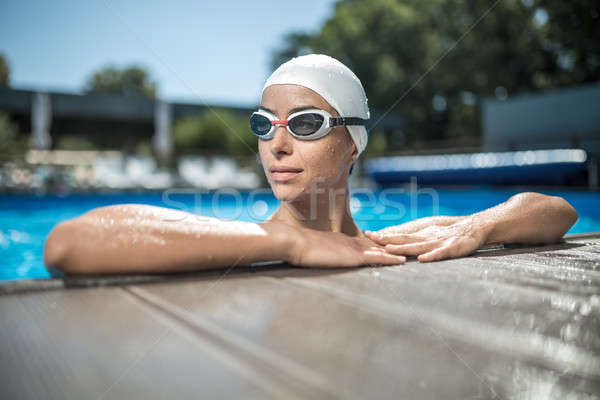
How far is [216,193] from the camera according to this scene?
14.3m

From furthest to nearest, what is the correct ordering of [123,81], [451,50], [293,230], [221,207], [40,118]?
1. [123,81]
2. [451,50]
3. [40,118]
4. [221,207]
5. [293,230]

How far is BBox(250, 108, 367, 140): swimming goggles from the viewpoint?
199cm

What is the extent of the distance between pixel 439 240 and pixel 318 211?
59cm

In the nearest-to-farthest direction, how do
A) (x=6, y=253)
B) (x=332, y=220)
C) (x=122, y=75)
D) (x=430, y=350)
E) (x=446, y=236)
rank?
(x=430, y=350) < (x=446, y=236) < (x=332, y=220) < (x=6, y=253) < (x=122, y=75)

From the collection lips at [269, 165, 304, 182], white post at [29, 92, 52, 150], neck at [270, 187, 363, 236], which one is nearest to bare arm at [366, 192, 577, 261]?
neck at [270, 187, 363, 236]

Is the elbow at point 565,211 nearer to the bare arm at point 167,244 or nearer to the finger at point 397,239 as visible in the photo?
the finger at point 397,239

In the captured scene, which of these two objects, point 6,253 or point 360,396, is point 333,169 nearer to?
point 360,396

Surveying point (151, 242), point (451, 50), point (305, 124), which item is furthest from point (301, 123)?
point (451, 50)

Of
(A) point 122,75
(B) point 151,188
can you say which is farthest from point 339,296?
(A) point 122,75

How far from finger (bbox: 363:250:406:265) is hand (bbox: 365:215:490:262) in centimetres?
12

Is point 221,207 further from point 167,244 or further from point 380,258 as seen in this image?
point 167,244

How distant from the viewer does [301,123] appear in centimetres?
199

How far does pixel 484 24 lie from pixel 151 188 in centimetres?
2016

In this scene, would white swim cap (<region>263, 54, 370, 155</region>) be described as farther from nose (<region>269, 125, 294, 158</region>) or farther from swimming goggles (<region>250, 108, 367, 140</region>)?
nose (<region>269, 125, 294, 158</region>)
